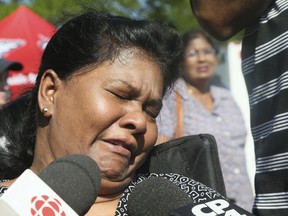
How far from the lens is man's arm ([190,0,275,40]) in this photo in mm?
2607

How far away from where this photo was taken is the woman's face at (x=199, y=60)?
5.93 meters

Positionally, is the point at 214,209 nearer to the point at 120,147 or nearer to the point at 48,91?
the point at 120,147

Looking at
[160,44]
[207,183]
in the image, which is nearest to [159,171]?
[207,183]

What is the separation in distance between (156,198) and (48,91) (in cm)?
78

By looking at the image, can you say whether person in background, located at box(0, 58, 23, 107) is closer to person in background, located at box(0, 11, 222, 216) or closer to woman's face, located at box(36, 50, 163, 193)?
person in background, located at box(0, 11, 222, 216)

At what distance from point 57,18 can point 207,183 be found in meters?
1.02

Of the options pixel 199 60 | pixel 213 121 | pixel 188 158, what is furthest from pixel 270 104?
pixel 199 60

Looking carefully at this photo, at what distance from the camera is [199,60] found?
20.0 ft

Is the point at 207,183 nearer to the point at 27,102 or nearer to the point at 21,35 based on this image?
the point at 27,102

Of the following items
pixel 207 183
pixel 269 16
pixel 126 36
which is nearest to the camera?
pixel 269 16

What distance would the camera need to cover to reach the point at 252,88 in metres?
2.73

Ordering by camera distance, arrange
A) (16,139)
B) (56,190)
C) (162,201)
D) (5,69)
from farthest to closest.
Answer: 1. (5,69)
2. (16,139)
3. (162,201)
4. (56,190)

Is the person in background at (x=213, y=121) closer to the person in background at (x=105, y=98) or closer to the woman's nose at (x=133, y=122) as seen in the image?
the person in background at (x=105, y=98)

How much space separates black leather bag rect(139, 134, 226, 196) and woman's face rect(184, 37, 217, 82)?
277 cm
